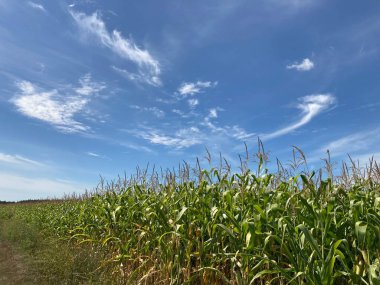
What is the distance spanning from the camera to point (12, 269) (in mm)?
8977

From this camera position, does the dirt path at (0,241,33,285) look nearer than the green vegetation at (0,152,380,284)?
No

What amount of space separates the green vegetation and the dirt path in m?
0.35

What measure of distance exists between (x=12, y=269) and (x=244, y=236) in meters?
6.78

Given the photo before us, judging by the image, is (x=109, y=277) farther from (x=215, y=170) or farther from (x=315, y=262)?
(x=315, y=262)

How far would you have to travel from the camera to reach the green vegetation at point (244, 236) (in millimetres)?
4023

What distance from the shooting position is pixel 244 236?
4.87m

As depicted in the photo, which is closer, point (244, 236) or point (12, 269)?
point (244, 236)

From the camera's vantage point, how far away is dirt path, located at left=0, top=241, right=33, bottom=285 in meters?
7.74

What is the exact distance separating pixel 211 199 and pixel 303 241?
201 cm

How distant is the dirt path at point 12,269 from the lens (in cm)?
774

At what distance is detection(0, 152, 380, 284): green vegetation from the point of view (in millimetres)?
4023

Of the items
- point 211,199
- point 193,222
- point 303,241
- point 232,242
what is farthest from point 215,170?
point 303,241

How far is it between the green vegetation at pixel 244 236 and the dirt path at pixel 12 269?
1.14 feet

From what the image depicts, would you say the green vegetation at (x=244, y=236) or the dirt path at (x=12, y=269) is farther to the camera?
the dirt path at (x=12, y=269)
